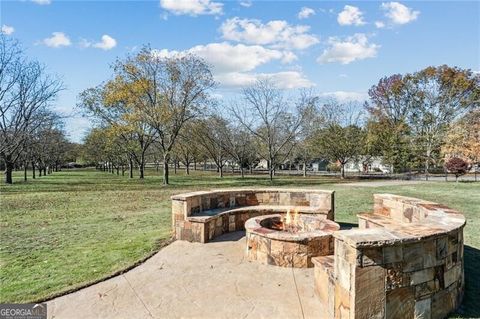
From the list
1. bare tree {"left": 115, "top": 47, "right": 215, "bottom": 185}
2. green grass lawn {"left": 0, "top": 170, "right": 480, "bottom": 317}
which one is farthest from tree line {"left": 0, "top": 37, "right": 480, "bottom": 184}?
green grass lawn {"left": 0, "top": 170, "right": 480, "bottom": 317}

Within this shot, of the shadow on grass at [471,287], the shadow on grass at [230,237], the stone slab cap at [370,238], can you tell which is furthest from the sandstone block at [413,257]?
the shadow on grass at [230,237]

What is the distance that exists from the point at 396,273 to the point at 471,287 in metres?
1.99

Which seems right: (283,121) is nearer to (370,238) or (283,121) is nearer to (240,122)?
(240,122)

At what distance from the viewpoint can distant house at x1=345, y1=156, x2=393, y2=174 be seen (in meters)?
35.4

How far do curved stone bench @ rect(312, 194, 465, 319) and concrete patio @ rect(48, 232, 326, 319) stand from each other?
24.2 inches

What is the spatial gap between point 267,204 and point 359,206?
14.2 feet

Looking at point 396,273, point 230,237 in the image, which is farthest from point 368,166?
point 396,273

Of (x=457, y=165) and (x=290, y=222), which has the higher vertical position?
(x=457, y=165)

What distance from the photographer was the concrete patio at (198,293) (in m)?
3.65

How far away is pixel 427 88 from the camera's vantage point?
3297 cm

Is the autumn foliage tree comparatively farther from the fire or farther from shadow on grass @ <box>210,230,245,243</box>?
shadow on grass @ <box>210,230,245,243</box>

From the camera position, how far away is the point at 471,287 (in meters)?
4.23

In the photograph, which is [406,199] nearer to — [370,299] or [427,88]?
[370,299]

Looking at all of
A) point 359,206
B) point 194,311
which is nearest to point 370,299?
point 194,311
